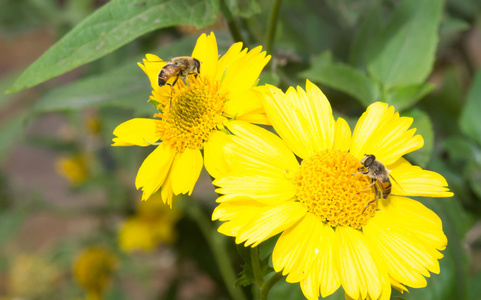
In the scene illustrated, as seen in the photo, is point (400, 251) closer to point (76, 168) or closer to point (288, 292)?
point (288, 292)

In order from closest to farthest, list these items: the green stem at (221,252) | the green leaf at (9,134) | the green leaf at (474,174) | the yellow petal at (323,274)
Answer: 1. the yellow petal at (323,274)
2. the green leaf at (474,174)
3. the green stem at (221,252)
4. the green leaf at (9,134)

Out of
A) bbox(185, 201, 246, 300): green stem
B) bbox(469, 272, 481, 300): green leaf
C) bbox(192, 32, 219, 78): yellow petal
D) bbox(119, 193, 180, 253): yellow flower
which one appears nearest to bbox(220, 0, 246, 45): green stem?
bbox(192, 32, 219, 78): yellow petal

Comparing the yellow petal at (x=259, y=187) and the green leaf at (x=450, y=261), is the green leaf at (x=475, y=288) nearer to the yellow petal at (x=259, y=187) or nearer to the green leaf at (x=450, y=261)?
the green leaf at (x=450, y=261)

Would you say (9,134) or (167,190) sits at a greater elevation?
(9,134)


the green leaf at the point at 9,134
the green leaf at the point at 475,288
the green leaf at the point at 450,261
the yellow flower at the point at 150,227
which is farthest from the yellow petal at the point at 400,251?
the green leaf at the point at 9,134

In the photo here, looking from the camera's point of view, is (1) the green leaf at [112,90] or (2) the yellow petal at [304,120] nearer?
(2) the yellow petal at [304,120]

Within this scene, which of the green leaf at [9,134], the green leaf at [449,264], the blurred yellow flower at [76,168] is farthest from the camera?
the blurred yellow flower at [76,168]

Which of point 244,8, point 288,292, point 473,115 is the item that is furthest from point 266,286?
point 473,115
